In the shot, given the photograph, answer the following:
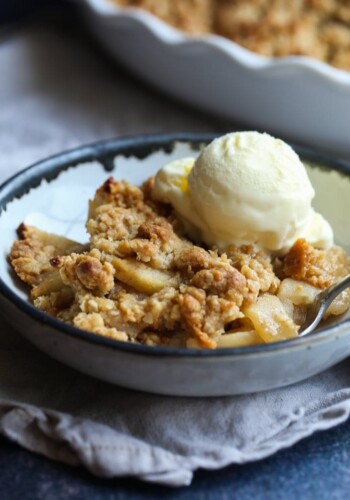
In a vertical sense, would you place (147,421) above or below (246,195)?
below

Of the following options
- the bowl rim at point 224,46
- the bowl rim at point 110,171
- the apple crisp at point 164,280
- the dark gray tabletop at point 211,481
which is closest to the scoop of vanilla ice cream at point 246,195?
the apple crisp at point 164,280

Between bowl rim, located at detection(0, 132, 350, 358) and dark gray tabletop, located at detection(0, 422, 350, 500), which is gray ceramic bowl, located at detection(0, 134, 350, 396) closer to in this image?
bowl rim, located at detection(0, 132, 350, 358)

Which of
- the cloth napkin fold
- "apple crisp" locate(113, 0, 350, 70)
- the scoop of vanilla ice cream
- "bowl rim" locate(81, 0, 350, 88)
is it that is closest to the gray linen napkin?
the cloth napkin fold

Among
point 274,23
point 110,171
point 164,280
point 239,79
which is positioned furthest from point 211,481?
point 274,23

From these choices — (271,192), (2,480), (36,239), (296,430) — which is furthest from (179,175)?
(2,480)

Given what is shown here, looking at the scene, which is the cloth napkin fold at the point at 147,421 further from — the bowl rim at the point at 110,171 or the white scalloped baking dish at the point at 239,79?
the white scalloped baking dish at the point at 239,79

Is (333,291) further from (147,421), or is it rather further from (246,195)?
(147,421)
